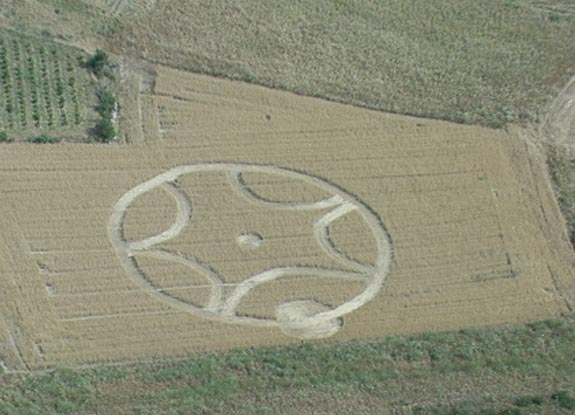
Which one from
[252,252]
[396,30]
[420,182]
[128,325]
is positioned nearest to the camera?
[128,325]

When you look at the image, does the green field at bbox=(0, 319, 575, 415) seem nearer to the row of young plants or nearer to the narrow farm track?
the narrow farm track

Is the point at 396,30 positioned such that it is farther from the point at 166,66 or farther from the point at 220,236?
the point at 220,236

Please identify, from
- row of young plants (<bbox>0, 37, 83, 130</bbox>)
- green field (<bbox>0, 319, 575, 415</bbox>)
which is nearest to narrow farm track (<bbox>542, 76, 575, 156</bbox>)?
green field (<bbox>0, 319, 575, 415</bbox>)

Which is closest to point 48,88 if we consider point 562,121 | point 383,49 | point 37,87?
point 37,87

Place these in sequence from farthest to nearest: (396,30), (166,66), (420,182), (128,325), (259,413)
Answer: (396,30), (166,66), (420,182), (128,325), (259,413)

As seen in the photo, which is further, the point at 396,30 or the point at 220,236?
the point at 396,30

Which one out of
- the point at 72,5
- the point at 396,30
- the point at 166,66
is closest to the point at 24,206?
the point at 166,66
